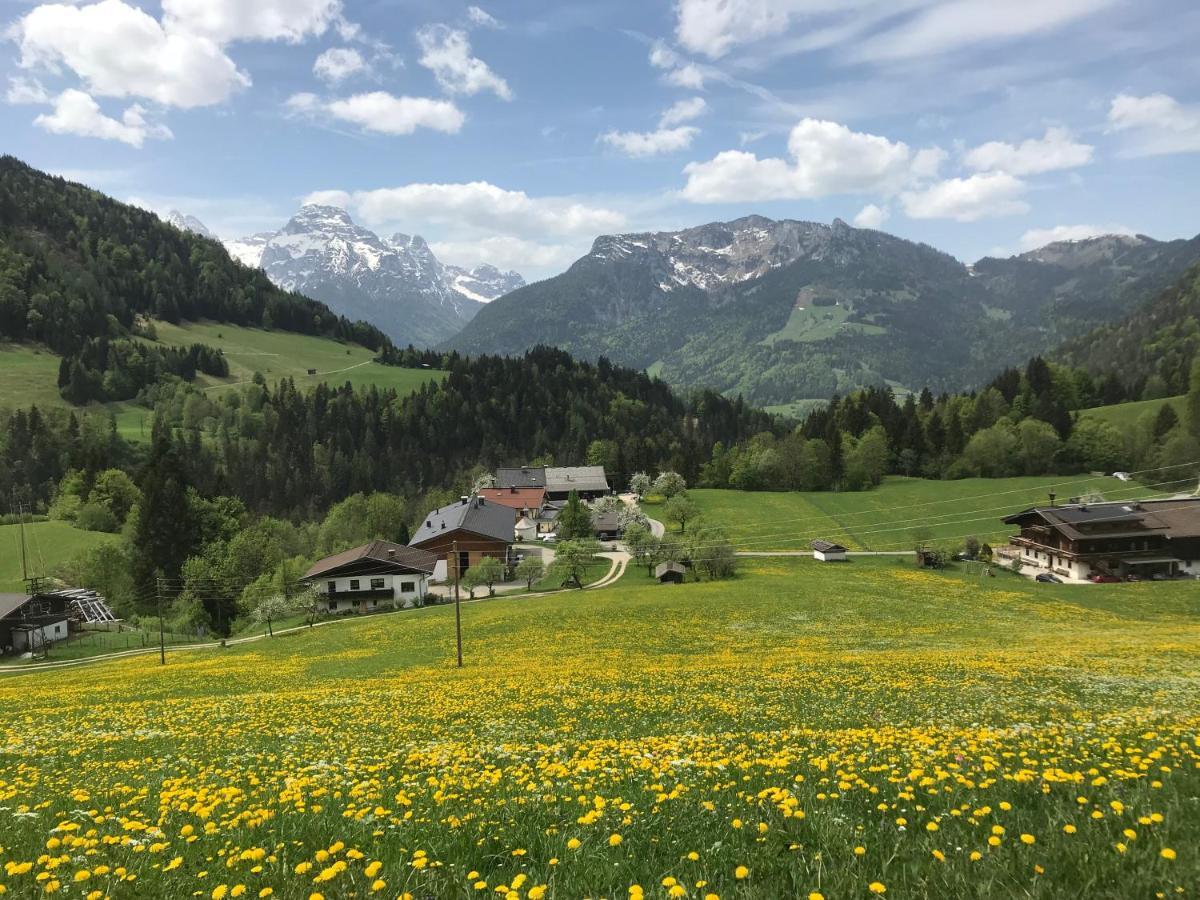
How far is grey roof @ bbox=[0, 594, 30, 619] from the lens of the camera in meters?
66.9

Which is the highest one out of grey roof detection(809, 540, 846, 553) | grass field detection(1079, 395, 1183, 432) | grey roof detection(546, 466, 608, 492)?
grass field detection(1079, 395, 1183, 432)

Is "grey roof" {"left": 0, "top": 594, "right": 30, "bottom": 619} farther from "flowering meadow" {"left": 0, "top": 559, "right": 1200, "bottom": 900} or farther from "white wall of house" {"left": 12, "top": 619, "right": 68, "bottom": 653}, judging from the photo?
"flowering meadow" {"left": 0, "top": 559, "right": 1200, "bottom": 900}

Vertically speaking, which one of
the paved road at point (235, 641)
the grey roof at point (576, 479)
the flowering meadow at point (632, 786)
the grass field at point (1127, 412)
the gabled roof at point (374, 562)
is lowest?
the paved road at point (235, 641)

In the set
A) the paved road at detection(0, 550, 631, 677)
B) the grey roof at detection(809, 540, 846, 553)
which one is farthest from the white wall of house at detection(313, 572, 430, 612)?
the grey roof at detection(809, 540, 846, 553)

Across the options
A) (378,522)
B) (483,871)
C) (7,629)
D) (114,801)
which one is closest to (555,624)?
(114,801)

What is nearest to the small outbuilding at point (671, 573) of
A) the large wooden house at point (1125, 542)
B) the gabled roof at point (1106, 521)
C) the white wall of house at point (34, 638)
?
the large wooden house at point (1125, 542)

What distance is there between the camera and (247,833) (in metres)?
6.63

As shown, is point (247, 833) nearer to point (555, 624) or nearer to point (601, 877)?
point (601, 877)

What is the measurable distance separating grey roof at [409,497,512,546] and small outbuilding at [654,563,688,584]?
3312cm

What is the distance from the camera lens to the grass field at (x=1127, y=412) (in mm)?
155875

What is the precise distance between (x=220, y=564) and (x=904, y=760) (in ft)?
345

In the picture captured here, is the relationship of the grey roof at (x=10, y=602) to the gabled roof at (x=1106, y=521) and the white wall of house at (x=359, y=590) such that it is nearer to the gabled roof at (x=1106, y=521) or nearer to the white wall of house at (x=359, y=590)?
the white wall of house at (x=359, y=590)

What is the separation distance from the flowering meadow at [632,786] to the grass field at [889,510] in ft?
278

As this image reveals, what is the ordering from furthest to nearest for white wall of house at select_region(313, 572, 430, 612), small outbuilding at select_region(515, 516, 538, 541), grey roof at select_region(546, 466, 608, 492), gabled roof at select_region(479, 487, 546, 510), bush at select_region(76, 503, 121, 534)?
1. grey roof at select_region(546, 466, 608, 492)
2. gabled roof at select_region(479, 487, 546, 510)
3. small outbuilding at select_region(515, 516, 538, 541)
4. bush at select_region(76, 503, 121, 534)
5. white wall of house at select_region(313, 572, 430, 612)
